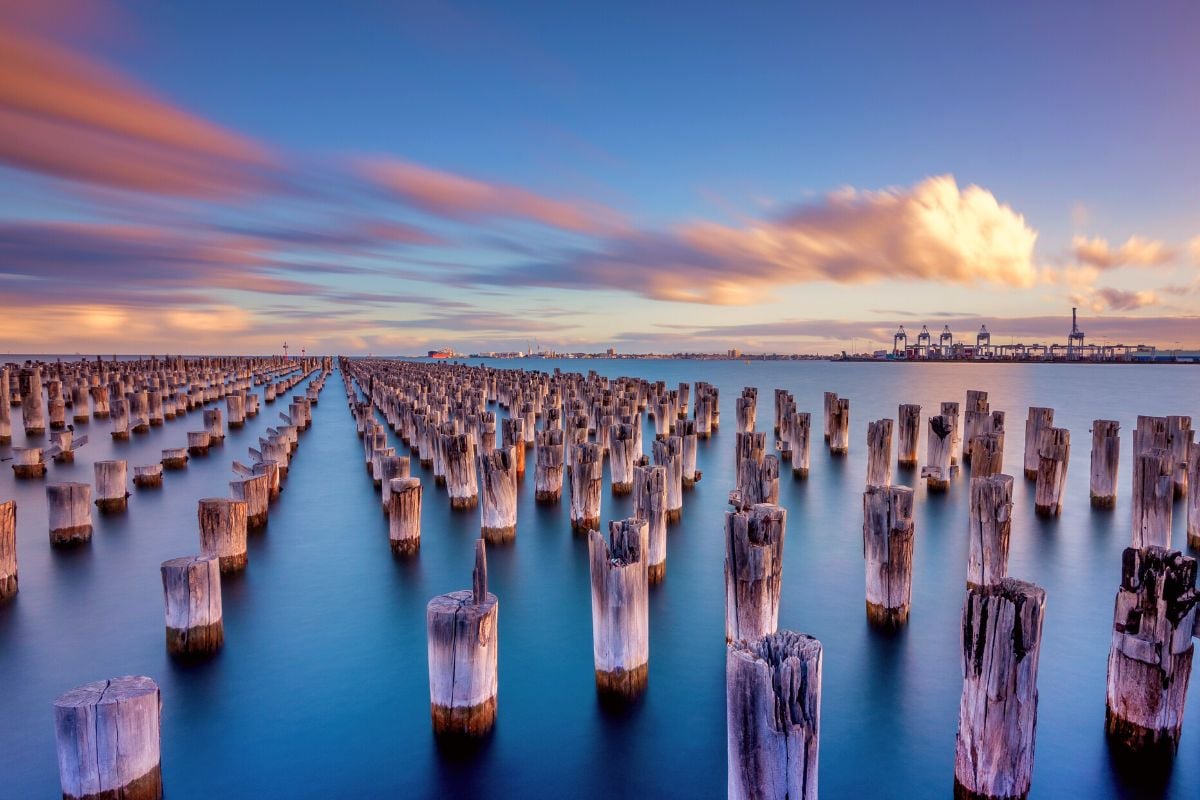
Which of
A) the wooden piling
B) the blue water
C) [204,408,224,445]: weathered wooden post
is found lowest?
the blue water

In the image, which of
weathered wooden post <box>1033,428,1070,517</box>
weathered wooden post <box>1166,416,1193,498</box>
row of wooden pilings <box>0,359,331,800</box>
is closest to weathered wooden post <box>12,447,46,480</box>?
row of wooden pilings <box>0,359,331,800</box>

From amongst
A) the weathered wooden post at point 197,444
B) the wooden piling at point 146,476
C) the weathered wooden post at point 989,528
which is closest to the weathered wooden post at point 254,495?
the wooden piling at point 146,476

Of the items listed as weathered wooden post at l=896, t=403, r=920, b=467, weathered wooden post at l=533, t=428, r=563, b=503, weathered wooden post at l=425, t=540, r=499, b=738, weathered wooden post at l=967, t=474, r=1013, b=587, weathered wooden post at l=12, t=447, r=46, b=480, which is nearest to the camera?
weathered wooden post at l=425, t=540, r=499, b=738

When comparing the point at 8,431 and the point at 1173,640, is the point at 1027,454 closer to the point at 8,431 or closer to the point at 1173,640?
the point at 1173,640

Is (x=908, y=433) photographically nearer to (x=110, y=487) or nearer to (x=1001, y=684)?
(x=1001, y=684)

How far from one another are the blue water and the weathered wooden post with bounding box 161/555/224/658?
0.67 ft

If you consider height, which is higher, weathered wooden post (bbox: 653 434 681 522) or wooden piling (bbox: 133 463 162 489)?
weathered wooden post (bbox: 653 434 681 522)

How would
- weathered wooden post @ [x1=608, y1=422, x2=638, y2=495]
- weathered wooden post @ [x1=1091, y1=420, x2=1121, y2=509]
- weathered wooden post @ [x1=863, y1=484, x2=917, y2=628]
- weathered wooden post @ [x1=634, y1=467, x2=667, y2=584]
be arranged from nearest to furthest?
1. weathered wooden post @ [x1=863, y1=484, x2=917, y2=628]
2. weathered wooden post @ [x1=634, y1=467, x2=667, y2=584]
3. weathered wooden post @ [x1=1091, y1=420, x2=1121, y2=509]
4. weathered wooden post @ [x1=608, y1=422, x2=638, y2=495]

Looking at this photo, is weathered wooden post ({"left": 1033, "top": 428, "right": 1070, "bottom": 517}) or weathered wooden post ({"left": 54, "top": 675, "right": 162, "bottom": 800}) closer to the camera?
weathered wooden post ({"left": 54, "top": 675, "right": 162, "bottom": 800})

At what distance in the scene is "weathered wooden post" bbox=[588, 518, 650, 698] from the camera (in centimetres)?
476

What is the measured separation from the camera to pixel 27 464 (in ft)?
48.1

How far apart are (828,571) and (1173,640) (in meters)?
5.14

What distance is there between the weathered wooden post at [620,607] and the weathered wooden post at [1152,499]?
271 inches

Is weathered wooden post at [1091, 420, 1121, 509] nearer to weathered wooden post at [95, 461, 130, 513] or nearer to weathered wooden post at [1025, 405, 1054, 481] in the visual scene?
weathered wooden post at [1025, 405, 1054, 481]
